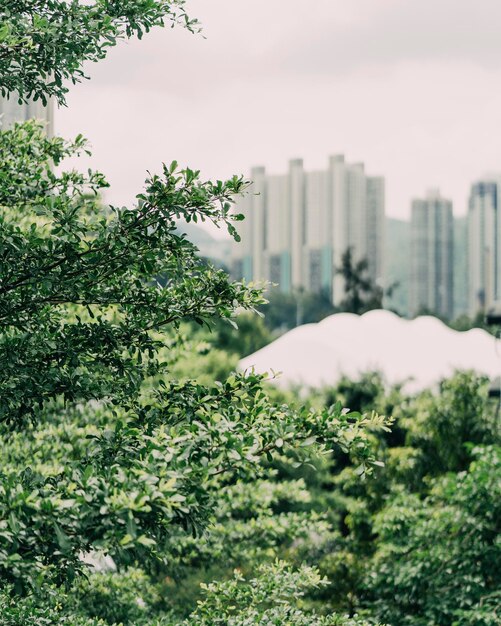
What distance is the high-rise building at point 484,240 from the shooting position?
76.6 metres

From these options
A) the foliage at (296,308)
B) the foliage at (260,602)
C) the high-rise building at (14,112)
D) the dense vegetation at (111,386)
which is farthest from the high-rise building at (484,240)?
the dense vegetation at (111,386)

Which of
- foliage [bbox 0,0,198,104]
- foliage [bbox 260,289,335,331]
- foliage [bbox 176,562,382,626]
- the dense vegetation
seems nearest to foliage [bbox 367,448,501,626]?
the dense vegetation

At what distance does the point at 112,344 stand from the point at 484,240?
78.0 metres

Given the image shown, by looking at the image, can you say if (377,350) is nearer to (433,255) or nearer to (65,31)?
(65,31)

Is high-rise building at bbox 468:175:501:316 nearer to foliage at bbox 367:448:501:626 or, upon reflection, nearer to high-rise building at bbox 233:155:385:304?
high-rise building at bbox 233:155:385:304

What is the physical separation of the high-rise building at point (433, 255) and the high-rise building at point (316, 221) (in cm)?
612

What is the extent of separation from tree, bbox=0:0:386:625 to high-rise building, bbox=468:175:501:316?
235ft

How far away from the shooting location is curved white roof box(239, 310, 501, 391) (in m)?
16.8

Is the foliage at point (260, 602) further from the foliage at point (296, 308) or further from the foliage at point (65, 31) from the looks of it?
the foliage at point (296, 308)

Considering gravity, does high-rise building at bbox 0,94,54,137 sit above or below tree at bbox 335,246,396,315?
above

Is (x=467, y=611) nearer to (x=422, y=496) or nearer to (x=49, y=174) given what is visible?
(x=422, y=496)

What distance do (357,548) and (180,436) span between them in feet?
24.6

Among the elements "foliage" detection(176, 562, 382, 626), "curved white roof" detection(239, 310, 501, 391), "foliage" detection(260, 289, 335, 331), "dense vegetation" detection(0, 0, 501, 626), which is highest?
"dense vegetation" detection(0, 0, 501, 626)

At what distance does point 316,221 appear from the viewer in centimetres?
8281
